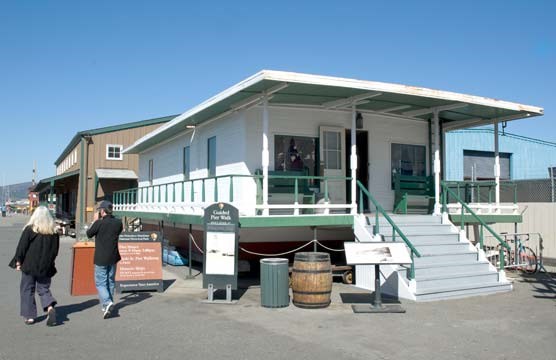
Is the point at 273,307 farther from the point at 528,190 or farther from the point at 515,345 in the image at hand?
the point at 528,190

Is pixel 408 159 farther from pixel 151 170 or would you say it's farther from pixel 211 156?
pixel 151 170

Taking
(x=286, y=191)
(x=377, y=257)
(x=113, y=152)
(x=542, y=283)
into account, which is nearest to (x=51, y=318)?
(x=377, y=257)

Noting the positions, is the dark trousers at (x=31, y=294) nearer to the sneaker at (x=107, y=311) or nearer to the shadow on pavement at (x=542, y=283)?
the sneaker at (x=107, y=311)

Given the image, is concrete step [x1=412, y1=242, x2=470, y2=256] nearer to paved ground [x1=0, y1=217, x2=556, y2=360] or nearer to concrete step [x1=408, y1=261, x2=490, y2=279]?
concrete step [x1=408, y1=261, x2=490, y2=279]

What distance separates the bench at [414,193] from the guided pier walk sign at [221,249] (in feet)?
19.1

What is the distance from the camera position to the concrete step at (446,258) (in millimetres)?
10976

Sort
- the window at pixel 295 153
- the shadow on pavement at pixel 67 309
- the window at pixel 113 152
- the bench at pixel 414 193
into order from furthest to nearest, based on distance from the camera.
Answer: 1. the window at pixel 113 152
2. the bench at pixel 414 193
3. the window at pixel 295 153
4. the shadow on pavement at pixel 67 309

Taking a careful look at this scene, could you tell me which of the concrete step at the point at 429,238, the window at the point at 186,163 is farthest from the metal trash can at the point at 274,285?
the window at the point at 186,163

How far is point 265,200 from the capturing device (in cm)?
1108

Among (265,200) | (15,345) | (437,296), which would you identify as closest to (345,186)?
(265,200)

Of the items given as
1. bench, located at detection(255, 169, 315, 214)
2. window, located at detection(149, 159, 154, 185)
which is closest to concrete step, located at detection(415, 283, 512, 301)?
bench, located at detection(255, 169, 315, 214)

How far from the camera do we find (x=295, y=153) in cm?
1327

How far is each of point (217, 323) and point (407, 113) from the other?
28.6 feet

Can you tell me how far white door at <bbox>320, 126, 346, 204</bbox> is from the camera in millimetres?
13602
